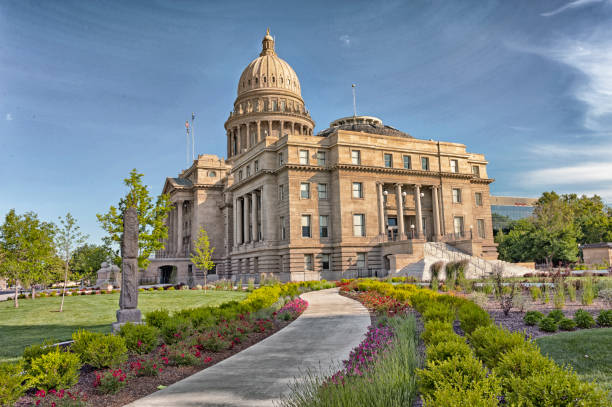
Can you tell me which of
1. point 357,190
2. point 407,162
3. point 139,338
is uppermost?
point 407,162

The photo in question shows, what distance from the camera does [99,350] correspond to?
9.88m

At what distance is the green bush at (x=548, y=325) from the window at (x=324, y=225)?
127 feet

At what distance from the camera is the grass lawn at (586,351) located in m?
8.02

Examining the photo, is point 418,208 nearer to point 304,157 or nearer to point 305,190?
point 305,190

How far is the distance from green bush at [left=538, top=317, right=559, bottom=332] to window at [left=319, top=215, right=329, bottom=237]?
38767 millimetres

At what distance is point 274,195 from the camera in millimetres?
53188

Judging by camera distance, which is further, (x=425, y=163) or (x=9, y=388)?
(x=425, y=163)

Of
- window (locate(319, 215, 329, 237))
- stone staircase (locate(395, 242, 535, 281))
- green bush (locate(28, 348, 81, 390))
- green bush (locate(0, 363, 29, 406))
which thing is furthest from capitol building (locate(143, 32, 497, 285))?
green bush (locate(0, 363, 29, 406))

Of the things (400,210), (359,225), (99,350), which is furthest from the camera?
(400,210)

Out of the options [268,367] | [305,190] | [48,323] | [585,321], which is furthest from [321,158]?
[268,367]

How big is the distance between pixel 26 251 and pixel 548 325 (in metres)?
34.2

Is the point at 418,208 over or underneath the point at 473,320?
over

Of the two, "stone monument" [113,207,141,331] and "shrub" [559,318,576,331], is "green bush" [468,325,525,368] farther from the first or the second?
"stone monument" [113,207,141,331]

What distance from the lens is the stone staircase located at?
1563 inches
